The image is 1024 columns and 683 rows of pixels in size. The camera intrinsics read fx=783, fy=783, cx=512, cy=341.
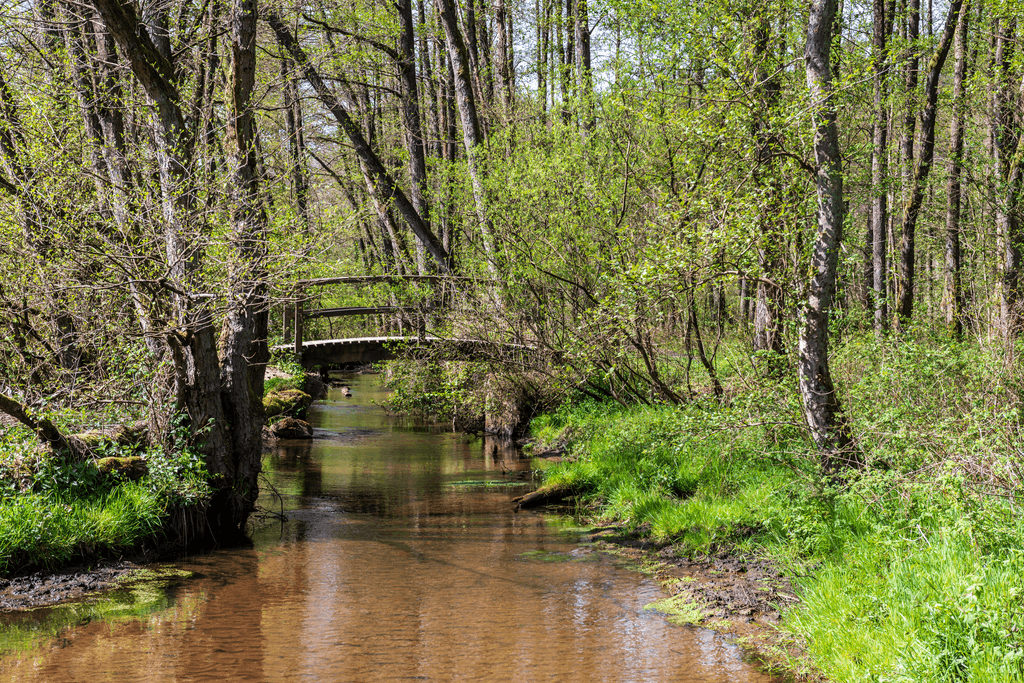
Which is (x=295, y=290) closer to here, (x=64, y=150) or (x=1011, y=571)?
(x=64, y=150)

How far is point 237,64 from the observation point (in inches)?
357

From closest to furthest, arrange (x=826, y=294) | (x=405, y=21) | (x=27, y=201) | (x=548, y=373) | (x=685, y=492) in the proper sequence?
1. (x=826, y=294)
2. (x=27, y=201)
3. (x=685, y=492)
4. (x=548, y=373)
5. (x=405, y=21)

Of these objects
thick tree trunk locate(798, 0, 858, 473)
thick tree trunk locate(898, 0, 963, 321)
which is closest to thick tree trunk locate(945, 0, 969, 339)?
thick tree trunk locate(898, 0, 963, 321)

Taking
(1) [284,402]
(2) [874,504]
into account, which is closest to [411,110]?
(1) [284,402]

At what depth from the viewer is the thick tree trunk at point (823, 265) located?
6.58 meters

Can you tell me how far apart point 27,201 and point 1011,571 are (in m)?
8.13

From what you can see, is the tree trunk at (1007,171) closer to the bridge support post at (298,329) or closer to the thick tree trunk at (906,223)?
the thick tree trunk at (906,223)

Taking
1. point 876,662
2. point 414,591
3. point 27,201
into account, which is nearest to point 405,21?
point 27,201

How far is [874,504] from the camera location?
5922 mm

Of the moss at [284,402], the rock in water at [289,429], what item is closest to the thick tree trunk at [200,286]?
the rock in water at [289,429]

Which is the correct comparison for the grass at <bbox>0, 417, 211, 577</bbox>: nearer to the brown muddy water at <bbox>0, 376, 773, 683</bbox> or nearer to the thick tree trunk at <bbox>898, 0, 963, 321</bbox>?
the brown muddy water at <bbox>0, 376, 773, 683</bbox>

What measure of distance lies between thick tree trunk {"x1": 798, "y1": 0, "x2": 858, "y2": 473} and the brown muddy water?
2.05 metres

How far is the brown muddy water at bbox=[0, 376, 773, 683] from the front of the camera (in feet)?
17.3

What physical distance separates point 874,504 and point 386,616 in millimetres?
3892
